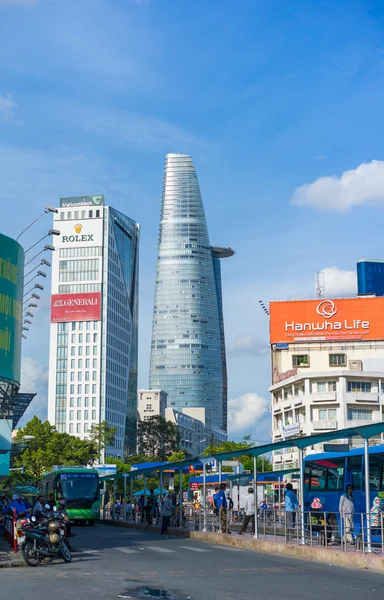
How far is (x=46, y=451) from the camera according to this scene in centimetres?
9138

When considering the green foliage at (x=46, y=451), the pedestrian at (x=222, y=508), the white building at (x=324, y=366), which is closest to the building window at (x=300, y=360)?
the white building at (x=324, y=366)

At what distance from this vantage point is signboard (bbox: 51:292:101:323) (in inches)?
6875

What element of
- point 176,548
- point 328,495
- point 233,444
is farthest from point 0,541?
point 233,444

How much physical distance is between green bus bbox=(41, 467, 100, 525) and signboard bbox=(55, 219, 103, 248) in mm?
127707

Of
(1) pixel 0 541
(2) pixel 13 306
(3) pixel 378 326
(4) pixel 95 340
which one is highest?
(4) pixel 95 340

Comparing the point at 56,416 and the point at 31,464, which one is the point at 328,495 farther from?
the point at 56,416

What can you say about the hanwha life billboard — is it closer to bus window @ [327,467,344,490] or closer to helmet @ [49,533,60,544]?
bus window @ [327,467,344,490]

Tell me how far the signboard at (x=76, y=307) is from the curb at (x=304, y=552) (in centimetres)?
14392

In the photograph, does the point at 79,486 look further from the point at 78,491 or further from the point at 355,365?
the point at 355,365

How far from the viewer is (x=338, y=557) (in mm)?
20234

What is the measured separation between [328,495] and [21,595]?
668 inches

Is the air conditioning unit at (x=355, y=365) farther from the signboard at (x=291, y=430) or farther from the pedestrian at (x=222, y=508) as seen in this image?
the pedestrian at (x=222, y=508)

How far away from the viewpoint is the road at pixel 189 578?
45.6 ft

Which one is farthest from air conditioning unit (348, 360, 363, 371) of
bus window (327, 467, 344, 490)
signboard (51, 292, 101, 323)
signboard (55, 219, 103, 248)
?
signboard (55, 219, 103, 248)
